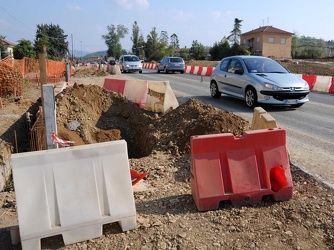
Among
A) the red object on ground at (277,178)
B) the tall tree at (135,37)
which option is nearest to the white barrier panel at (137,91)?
the red object on ground at (277,178)

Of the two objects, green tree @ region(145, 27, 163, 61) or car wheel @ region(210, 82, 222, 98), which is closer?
car wheel @ region(210, 82, 222, 98)

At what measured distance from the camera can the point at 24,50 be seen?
45.9 m

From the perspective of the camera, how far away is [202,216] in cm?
382

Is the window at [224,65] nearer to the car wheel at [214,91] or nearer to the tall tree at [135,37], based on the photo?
the car wheel at [214,91]

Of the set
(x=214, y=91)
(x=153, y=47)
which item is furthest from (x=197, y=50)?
(x=214, y=91)

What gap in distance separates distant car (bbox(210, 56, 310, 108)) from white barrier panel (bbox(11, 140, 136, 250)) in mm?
7989

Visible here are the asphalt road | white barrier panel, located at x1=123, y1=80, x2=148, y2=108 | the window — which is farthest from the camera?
the window

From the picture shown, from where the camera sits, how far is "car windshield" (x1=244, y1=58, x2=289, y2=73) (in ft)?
38.0

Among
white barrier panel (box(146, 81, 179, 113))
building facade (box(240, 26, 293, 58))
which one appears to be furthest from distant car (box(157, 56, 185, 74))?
building facade (box(240, 26, 293, 58))

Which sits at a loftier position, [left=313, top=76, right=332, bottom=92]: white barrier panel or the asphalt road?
[left=313, top=76, right=332, bottom=92]: white barrier panel

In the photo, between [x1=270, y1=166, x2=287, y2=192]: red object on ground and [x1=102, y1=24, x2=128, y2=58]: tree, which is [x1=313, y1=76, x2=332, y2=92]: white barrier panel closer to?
[x1=270, y1=166, x2=287, y2=192]: red object on ground

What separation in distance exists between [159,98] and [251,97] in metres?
3.18

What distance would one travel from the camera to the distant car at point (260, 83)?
10578mm

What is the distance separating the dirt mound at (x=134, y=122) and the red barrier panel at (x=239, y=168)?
7.46 feet
